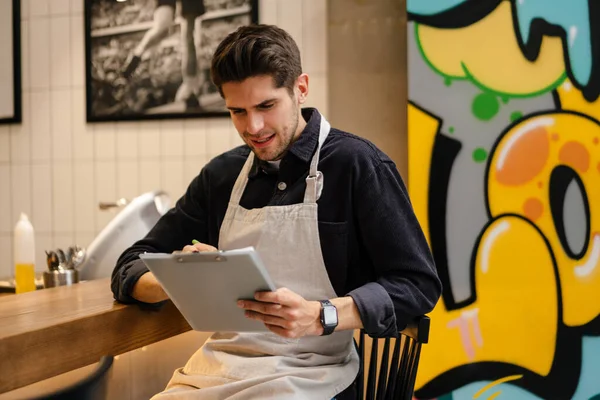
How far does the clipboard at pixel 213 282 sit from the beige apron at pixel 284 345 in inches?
5.9

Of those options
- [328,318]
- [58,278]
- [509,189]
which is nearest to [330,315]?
[328,318]

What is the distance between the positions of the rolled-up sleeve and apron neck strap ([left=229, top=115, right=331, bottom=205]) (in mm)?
93

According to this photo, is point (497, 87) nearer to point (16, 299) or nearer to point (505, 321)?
point (505, 321)

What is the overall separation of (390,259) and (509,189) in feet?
4.29

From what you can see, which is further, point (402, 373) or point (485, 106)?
point (485, 106)

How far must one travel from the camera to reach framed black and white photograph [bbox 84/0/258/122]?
3.17m

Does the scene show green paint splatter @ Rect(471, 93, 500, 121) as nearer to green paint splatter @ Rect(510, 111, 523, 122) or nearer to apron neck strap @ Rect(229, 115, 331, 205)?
green paint splatter @ Rect(510, 111, 523, 122)

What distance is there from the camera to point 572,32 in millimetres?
2471

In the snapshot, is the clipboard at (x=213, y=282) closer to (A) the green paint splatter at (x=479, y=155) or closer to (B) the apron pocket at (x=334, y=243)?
(B) the apron pocket at (x=334, y=243)

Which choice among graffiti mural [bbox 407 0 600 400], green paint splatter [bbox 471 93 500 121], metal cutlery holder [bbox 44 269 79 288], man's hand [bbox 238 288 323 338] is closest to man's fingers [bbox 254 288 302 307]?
man's hand [bbox 238 288 323 338]

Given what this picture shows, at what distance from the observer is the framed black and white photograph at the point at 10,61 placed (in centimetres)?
349

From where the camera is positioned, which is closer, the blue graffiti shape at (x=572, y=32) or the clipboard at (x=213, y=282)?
the clipboard at (x=213, y=282)

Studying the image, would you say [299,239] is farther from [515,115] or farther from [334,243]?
[515,115]

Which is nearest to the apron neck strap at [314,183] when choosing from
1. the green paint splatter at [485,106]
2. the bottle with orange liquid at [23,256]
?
the bottle with orange liquid at [23,256]
